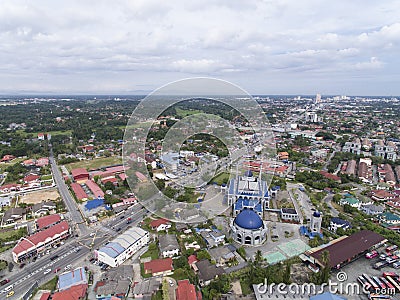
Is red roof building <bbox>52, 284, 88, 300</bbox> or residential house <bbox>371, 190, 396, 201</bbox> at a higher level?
red roof building <bbox>52, 284, 88, 300</bbox>

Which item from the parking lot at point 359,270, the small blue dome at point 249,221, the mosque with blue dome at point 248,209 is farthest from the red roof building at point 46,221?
the parking lot at point 359,270

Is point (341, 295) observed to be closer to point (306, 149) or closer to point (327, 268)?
point (327, 268)

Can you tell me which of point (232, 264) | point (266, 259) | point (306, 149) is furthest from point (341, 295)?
point (306, 149)

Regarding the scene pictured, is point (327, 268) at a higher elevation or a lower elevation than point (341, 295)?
higher

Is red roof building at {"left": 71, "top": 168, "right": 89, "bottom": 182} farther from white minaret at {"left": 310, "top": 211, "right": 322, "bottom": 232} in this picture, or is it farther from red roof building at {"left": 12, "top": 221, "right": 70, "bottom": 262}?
white minaret at {"left": 310, "top": 211, "right": 322, "bottom": 232}

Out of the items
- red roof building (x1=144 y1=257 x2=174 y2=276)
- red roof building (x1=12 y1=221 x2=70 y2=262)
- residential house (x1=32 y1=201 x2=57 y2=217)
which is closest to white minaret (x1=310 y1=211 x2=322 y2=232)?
red roof building (x1=144 y1=257 x2=174 y2=276)

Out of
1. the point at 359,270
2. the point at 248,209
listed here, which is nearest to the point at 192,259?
the point at 248,209

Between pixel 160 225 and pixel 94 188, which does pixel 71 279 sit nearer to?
pixel 160 225
